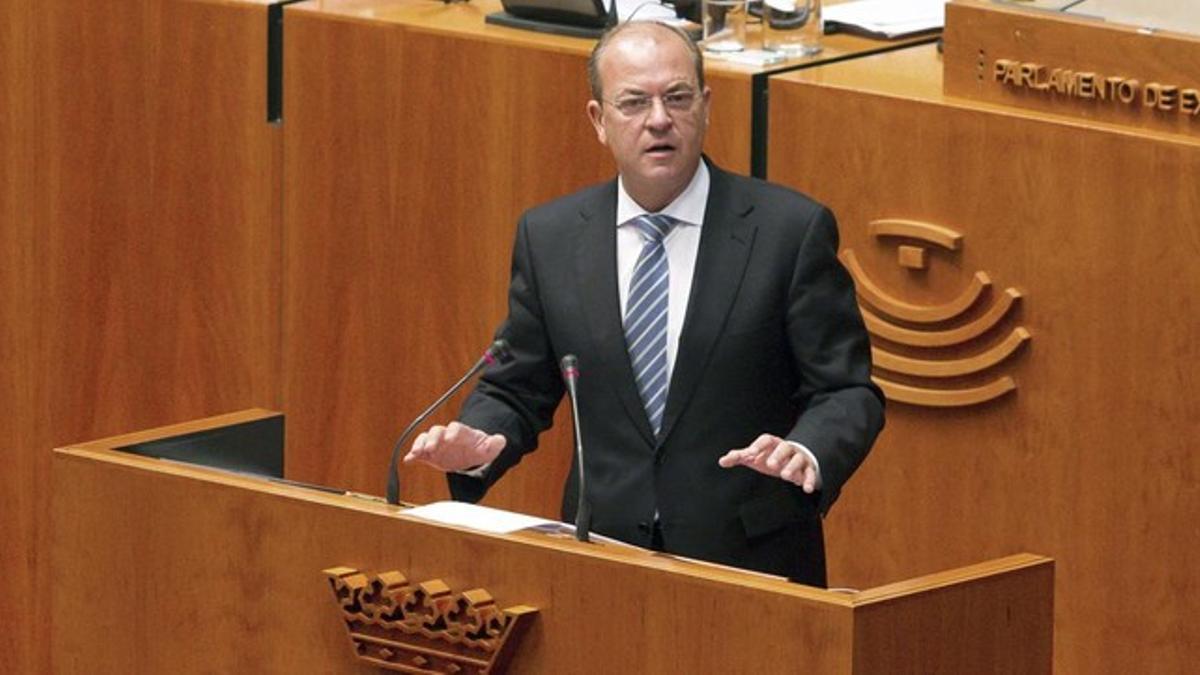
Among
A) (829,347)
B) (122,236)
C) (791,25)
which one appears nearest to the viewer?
(829,347)

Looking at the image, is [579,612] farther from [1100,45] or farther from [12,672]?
[12,672]

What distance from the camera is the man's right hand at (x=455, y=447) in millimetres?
3141

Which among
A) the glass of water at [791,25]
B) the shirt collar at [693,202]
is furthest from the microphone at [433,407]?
the glass of water at [791,25]

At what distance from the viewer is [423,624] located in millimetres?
3014

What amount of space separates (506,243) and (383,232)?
243 millimetres

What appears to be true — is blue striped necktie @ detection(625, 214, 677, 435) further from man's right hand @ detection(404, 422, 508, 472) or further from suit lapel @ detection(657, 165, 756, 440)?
man's right hand @ detection(404, 422, 508, 472)

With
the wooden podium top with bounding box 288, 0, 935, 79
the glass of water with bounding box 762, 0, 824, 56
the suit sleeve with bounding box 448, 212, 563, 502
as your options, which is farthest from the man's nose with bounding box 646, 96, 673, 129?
the glass of water with bounding box 762, 0, 824, 56

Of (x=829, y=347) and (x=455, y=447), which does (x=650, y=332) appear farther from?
(x=455, y=447)

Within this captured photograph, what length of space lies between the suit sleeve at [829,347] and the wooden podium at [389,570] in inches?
11.5

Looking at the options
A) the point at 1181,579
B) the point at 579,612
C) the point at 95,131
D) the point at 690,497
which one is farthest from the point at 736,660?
the point at 95,131

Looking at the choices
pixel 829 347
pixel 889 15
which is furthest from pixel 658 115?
pixel 889 15

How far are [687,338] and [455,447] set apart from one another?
12.8 inches

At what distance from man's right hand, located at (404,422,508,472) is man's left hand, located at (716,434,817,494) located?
0.31 metres

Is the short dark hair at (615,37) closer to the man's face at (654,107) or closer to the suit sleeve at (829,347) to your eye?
the man's face at (654,107)
